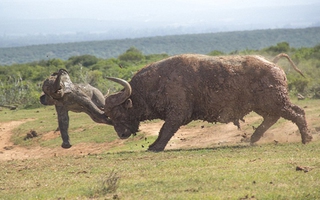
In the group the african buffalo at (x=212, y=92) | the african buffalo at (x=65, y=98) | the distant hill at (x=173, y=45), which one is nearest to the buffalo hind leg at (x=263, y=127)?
the african buffalo at (x=212, y=92)

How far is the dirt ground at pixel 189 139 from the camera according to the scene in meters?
16.0

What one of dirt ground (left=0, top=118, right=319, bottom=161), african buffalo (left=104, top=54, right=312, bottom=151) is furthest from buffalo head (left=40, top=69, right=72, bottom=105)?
african buffalo (left=104, top=54, right=312, bottom=151)

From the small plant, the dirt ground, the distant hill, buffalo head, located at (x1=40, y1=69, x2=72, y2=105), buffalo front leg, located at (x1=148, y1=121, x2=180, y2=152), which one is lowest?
the distant hill

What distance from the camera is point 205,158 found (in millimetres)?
12141

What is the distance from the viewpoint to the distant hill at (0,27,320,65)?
143m

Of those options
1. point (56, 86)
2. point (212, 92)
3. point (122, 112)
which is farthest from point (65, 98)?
point (212, 92)

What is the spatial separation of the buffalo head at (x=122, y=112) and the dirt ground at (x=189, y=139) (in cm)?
210

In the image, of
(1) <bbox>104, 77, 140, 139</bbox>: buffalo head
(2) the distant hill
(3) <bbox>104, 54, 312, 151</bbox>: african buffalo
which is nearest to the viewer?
(3) <bbox>104, 54, 312, 151</bbox>: african buffalo

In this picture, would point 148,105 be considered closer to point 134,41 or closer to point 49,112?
point 49,112

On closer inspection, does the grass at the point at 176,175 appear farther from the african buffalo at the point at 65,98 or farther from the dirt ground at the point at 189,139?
the african buffalo at the point at 65,98

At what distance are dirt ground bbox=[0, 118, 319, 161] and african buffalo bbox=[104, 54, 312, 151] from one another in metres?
1.13

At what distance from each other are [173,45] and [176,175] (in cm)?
14554

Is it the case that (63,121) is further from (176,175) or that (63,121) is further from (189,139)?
(176,175)

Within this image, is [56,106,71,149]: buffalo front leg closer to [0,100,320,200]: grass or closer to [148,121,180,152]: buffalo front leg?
[0,100,320,200]: grass
